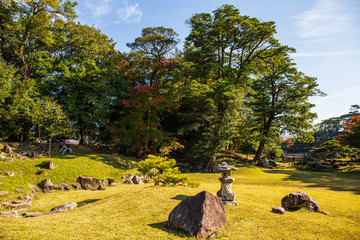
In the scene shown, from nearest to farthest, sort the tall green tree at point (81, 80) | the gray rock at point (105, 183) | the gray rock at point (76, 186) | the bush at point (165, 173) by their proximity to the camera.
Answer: the bush at point (165, 173), the gray rock at point (76, 186), the gray rock at point (105, 183), the tall green tree at point (81, 80)

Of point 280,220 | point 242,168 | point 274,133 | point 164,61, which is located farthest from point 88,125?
point 274,133

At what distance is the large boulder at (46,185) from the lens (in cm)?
1257

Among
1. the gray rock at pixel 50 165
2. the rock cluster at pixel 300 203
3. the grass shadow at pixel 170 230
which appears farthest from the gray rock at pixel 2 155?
the rock cluster at pixel 300 203

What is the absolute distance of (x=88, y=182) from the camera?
1413 cm

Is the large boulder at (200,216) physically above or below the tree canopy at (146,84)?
below

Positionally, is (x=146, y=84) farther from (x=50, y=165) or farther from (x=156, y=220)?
(x=156, y=220)

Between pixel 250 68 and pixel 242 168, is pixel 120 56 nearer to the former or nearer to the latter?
pixel 250 68

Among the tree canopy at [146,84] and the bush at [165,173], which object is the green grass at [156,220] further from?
the tree canopy at [146,84]

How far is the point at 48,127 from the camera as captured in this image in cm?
1764

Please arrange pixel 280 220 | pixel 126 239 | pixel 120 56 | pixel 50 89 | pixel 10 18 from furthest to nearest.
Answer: pixel 120 56, pixel 50 89, pixel 10 18, pixel 280 220, pixel 126 239

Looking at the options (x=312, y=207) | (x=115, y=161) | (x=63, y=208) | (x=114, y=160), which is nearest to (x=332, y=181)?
(x=312, y=207)

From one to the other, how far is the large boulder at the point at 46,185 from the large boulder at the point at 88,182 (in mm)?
1799

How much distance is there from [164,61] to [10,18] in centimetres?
1555

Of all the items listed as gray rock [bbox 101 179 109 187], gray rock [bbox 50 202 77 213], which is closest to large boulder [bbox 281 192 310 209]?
gray rock [bbox 50 202 77 213]
